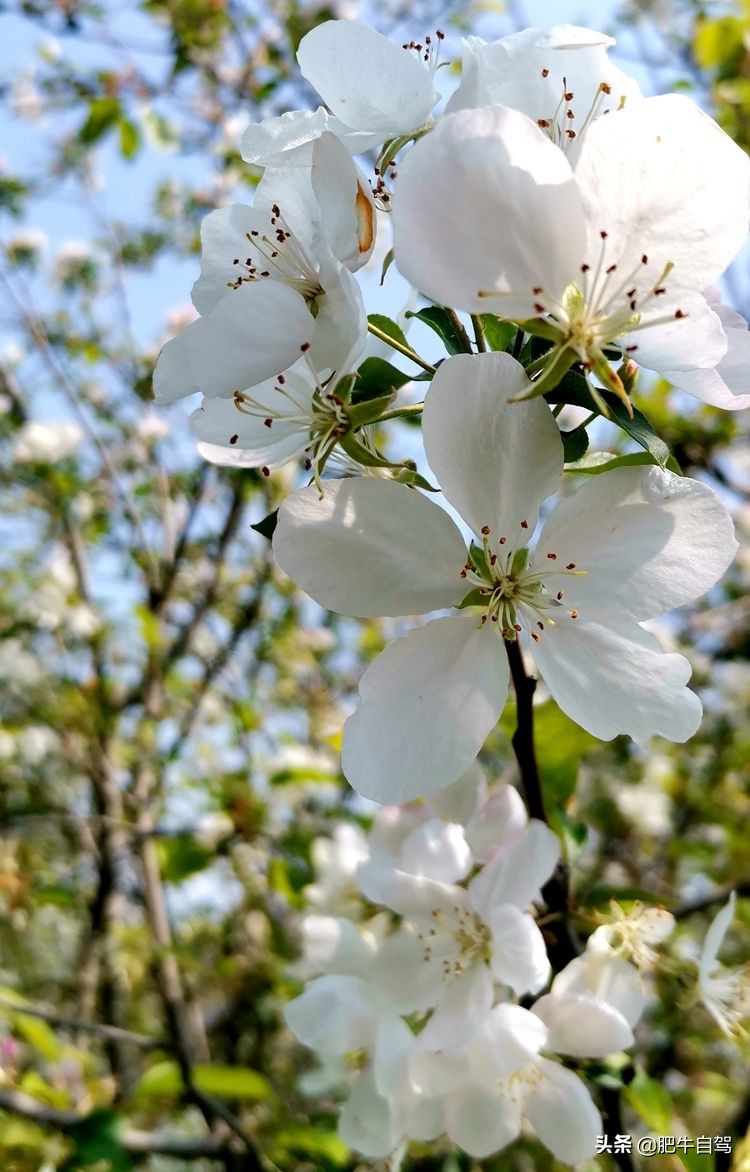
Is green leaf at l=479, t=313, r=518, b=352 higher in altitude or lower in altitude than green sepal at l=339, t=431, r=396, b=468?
higher

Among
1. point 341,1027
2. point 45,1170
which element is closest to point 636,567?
point 341,1027

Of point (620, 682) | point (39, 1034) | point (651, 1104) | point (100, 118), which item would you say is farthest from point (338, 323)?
point (100, 118)

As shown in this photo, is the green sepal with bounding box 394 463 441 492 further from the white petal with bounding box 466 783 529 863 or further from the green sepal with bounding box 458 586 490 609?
the white petal with bounding box 466 783 529 863

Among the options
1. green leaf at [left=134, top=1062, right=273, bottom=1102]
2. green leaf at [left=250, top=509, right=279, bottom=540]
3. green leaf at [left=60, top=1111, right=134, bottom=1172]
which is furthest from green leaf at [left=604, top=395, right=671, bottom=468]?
green leaf at [left=134, top=1062, right=273, bottom=1102]

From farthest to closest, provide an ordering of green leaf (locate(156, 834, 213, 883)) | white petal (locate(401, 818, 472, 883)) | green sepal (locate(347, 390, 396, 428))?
green leaf (locate(156, 834, 213, 883)) < white petal (locate(401, 818, 472, 883)) < green sepal (locate(347, 390, 396, 428))

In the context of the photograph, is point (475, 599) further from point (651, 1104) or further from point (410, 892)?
point (651, 1104)

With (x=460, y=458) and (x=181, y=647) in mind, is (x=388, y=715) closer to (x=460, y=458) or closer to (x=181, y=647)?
(x=460, y=458)

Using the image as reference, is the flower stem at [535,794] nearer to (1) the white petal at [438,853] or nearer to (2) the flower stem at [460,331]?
(1) the white petal at [438,853]
